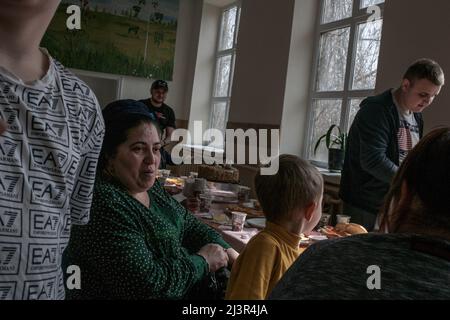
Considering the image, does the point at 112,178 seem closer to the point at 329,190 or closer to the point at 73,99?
the point at 73,99

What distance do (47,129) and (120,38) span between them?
6618 millimetres

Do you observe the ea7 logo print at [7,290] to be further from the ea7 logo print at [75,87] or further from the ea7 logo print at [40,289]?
the ea7 logo print at [75,87]

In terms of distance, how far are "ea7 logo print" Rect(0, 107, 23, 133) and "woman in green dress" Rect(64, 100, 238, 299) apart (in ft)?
2.04

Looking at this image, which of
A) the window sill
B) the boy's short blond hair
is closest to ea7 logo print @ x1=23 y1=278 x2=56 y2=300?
the boy's short blond hair

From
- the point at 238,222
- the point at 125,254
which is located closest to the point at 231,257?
the point at 238,222

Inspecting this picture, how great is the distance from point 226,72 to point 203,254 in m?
5.73

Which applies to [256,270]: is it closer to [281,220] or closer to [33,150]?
[281,220]

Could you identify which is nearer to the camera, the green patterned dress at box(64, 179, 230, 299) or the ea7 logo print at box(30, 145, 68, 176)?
the ea7 logo print at box(30, 145, 68, 176)

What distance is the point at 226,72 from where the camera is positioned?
23.2 ft

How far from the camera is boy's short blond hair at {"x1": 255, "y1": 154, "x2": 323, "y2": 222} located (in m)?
1.40

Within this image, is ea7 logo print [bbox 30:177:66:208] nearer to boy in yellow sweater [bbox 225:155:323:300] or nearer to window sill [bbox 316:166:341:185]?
boy in yellow sweater [bbox 225:155:323:300]

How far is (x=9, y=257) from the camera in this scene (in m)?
0.70
